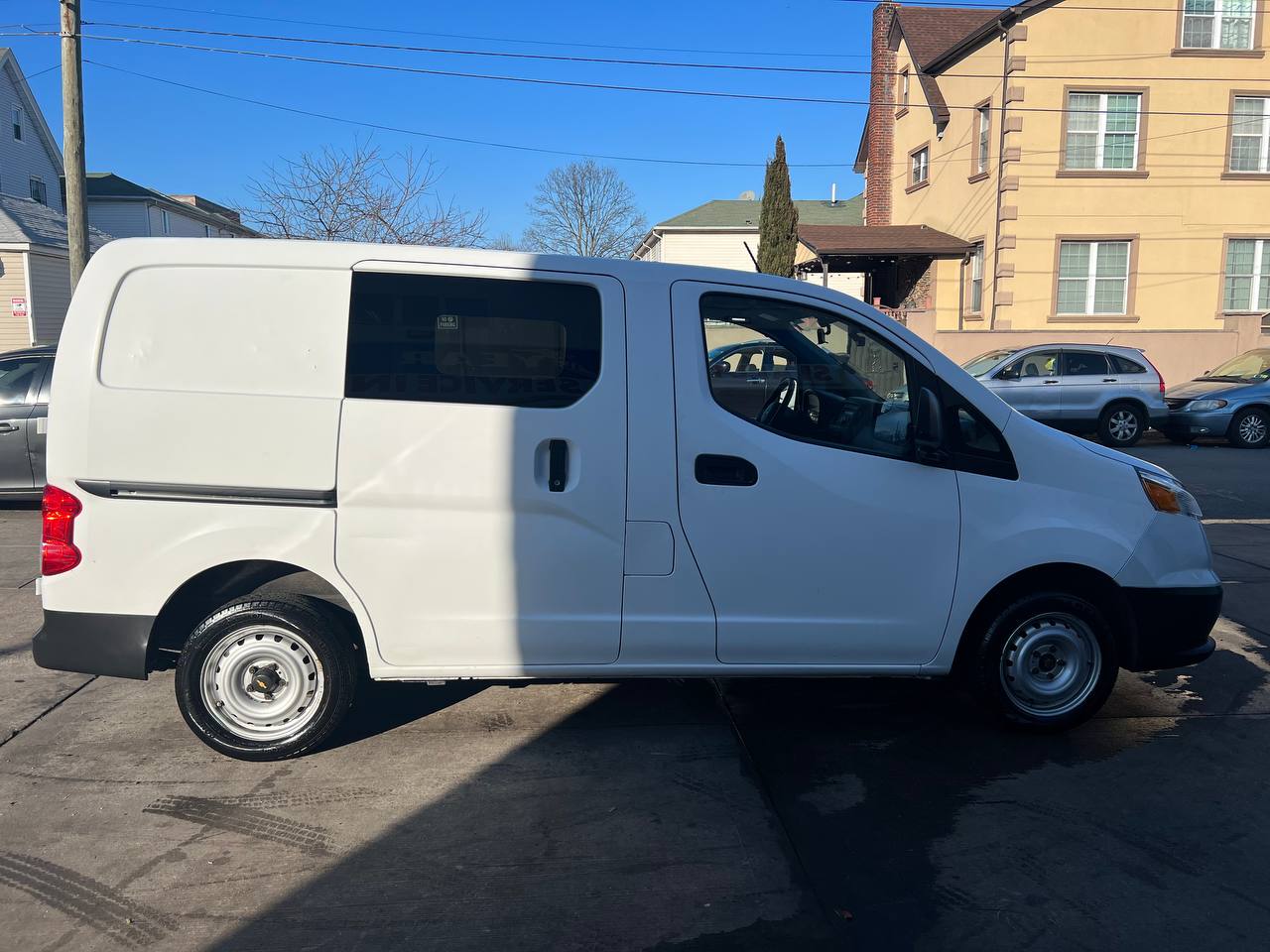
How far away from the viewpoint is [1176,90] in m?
22.2

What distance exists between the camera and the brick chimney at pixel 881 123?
30.1m

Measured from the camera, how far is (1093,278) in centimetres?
2306

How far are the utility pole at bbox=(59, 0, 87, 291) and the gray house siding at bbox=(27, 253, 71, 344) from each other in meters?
12.4

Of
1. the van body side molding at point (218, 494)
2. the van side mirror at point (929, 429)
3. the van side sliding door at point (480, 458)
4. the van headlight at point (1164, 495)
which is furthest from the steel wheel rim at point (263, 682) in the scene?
the van headlight at point (1164, 495)

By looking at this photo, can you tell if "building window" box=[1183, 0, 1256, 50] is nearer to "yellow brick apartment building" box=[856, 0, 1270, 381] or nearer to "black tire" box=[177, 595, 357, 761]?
"yellow brick apartment building" box=[856, 0, 1270, 381]

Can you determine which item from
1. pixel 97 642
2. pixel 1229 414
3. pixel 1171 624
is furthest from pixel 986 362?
pixel 97 642

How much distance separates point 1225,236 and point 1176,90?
11.2 ft

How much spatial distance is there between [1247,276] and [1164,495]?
22252mm

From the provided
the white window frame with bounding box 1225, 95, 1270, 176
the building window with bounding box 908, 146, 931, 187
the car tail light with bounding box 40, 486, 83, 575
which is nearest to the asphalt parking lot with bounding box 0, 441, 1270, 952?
the car tail light with bounding box 40, 486, 83, 575

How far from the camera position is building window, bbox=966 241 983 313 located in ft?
78.3

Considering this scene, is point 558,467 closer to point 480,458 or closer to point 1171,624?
point 480,458

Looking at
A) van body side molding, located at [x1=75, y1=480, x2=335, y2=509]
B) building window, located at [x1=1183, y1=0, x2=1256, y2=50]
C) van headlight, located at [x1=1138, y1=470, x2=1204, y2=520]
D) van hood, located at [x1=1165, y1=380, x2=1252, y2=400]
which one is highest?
building window, located at [x1=1183, y1=0, x2=1256, y2=50]

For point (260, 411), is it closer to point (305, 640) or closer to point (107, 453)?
point (107, 453)

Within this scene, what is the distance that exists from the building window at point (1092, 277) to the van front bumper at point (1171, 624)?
20275 millimetres
